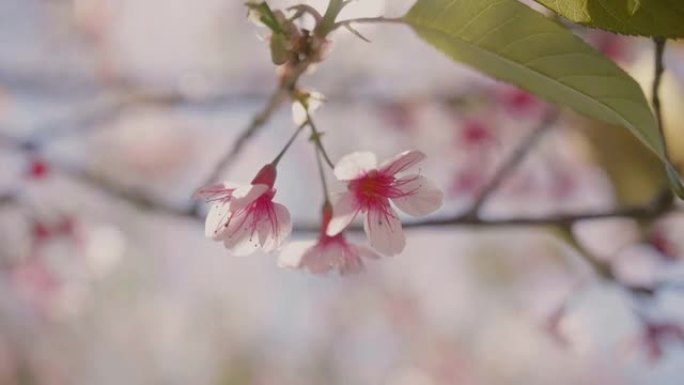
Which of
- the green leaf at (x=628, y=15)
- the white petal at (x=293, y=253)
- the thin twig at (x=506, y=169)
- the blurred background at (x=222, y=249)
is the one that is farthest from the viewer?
the blurred background at (x=222, y=249)

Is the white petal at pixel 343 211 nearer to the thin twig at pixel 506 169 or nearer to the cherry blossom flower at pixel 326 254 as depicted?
the cherry blossom flower at pixel 326 254

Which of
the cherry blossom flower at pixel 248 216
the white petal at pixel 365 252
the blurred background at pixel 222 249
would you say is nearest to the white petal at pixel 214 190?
the cherry blossom flower at pixel 248 216

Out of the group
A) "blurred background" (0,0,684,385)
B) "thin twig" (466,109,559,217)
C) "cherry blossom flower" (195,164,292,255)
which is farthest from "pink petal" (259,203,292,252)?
"blurred background" (0,0,684,385)

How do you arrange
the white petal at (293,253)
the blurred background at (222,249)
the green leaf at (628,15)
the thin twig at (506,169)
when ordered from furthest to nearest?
the blurred background at (222,249)
the thin twig at (506,169)
the white petal at (293,253)
the green leaf at (628,15)

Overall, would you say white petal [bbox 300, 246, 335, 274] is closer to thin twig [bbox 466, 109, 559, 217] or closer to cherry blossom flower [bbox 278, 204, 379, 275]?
cherry blossom flower [bbox 278, 204, 379, 275]

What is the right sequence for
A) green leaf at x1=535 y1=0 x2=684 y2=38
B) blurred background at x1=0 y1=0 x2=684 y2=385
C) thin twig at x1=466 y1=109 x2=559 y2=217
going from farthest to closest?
blurred background at x1=0 y1=0 x2=684 y2=385, thin twig at x1=466 y1=109 x2=559 y2=217, green leaf at x1=535 y1=0 x2=684 y2=38

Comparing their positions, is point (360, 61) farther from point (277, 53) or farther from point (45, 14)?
point (277, 53)

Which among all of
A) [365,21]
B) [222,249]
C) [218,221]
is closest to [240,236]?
[218,221]
